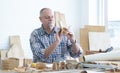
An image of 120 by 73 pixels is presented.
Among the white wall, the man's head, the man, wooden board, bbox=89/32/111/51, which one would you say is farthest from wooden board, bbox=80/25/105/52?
the man's head

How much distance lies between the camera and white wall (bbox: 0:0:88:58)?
3936mm

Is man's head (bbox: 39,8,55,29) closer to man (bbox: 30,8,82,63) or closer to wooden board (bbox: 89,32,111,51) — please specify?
man (bbox: 30,8,82,63)

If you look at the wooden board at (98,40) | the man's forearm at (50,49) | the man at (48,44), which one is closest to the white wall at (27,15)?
the wooden board at (98,40)

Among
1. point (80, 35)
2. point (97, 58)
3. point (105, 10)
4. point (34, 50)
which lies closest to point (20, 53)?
point (80, 35)

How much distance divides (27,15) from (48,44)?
4.46 ft

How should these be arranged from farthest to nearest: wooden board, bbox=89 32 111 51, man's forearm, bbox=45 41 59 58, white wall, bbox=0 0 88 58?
wooden board, bbox=89 32 111 51 < white wall, bbox=0 0 88 58 < man's forearm, bbox=45 41 59 58

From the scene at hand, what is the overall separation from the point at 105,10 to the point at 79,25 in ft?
1.64

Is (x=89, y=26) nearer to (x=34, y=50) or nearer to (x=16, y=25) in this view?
(x=16, y=25)

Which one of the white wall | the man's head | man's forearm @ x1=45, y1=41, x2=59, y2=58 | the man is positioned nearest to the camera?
man's forearm @ x1=45, y1=41, x2=59, y2=58

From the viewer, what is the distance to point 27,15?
414 cm

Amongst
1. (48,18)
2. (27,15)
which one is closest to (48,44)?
(48,18)

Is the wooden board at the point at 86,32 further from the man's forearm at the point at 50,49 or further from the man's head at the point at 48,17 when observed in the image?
the man's forearm at the point at 50,49

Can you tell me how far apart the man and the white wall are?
45.3 inches

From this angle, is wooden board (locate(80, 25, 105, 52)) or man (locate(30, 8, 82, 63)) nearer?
man (locate(30, 8, 82, 63))
